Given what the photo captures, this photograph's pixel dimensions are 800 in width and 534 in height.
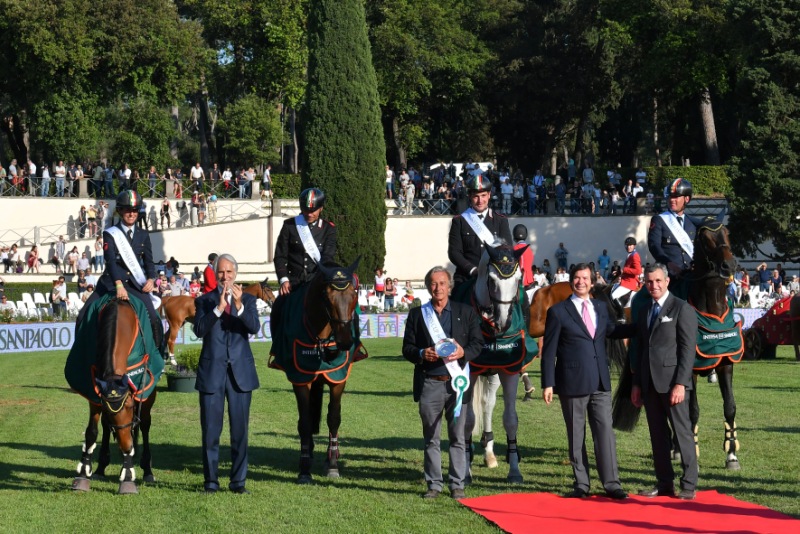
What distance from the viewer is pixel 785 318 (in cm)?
2545

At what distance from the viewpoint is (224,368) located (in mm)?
11000

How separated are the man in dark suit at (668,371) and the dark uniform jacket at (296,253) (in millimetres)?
3806

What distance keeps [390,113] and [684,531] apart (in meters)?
56.4

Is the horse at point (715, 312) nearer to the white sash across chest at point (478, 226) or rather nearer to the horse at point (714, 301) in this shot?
the horse at point (714, 301)

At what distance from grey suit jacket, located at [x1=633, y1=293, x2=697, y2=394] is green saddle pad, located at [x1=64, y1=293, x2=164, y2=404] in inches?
193

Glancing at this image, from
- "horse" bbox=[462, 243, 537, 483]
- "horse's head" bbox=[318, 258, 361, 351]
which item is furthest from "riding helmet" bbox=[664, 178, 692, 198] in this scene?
"horse's head" bbox=[318, 258, 361, 351]

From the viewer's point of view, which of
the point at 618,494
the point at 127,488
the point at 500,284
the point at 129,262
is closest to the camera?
the point at 618,494

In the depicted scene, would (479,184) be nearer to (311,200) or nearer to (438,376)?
(311,200)

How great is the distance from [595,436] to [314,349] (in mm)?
3115

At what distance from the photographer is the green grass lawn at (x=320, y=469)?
9.81 meters

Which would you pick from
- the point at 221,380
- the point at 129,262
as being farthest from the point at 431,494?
the point at 129,262

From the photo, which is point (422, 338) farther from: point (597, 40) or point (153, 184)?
point (597, 40)

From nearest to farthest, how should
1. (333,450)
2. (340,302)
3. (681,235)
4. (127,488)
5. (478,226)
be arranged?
(127,488) → (340,302) → (333,450) → (478,226) → (681,235)

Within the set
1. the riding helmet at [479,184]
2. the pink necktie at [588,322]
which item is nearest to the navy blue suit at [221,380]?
the riding helmet at [479,184]
